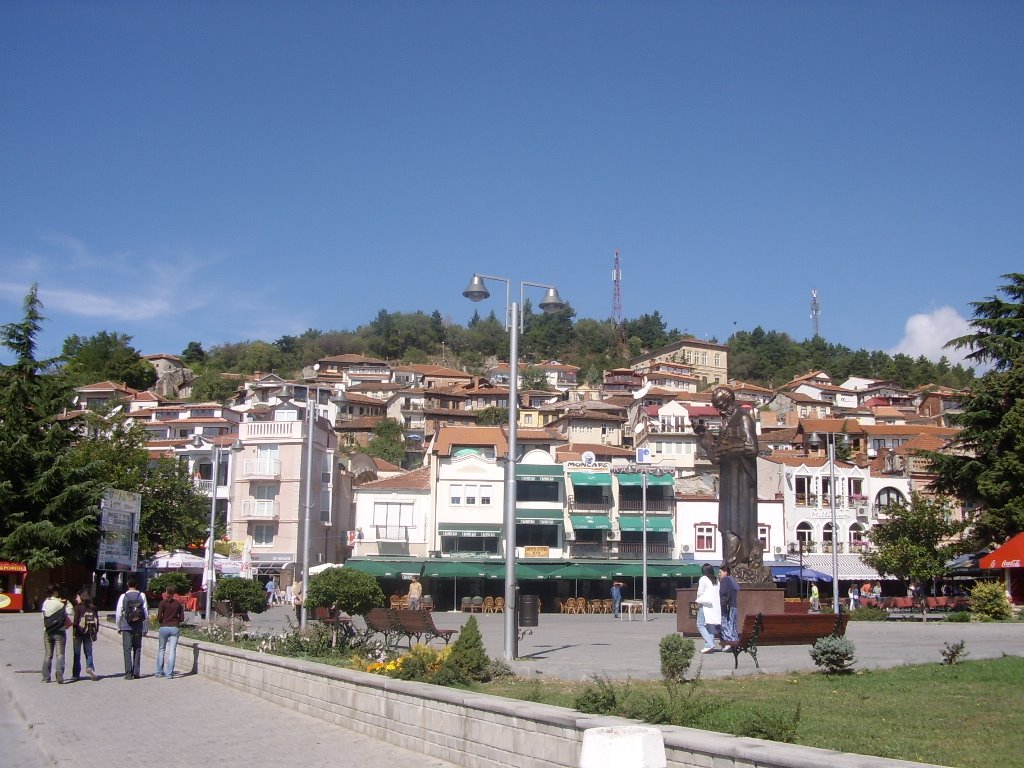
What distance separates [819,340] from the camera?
541 ft

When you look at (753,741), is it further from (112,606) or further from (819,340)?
→ (819,340)

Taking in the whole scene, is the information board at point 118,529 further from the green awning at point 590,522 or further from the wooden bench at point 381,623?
the green awning at point 590,522

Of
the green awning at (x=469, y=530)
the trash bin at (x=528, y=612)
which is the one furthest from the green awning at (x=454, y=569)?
the trash bin at (x=528, y=612)

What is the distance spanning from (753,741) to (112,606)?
4226cm

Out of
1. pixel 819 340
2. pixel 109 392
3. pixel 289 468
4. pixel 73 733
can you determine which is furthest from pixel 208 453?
pixel 819 340

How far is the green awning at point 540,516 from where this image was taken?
53188 millimetres

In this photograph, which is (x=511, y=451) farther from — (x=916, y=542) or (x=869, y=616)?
(x=916, y=542)

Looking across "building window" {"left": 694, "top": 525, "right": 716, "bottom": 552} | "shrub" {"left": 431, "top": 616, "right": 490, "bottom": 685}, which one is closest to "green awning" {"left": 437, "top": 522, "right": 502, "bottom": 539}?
"building window" {"left": 694, "top": 525, "right": 716, "bottom": 552}

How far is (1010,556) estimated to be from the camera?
2909 centimetres

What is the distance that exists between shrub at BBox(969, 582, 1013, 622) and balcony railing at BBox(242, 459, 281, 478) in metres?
41.3

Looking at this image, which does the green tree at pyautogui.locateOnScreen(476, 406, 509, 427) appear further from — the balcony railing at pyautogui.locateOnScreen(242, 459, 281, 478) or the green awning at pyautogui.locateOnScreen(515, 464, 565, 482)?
the green awning at pyautogui.locateOnScreen(515, 464, 565, 482)

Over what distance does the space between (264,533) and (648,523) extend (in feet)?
74.4

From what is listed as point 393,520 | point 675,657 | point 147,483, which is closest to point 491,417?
point 393,520

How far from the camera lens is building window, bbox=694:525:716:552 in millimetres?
55469
